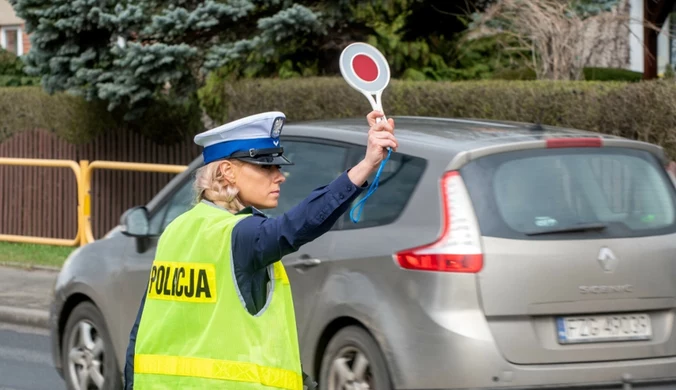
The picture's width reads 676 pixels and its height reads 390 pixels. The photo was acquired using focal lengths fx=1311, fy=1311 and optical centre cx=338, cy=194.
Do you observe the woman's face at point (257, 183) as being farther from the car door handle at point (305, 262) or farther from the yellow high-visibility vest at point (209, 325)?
the car door handle at point (305, 262)

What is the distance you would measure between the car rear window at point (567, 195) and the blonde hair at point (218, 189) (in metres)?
2.31

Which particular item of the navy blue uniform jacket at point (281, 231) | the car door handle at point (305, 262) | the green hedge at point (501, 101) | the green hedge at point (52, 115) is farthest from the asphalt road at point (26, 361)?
the navy blue uniform jacket at point (281, 231)

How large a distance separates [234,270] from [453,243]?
2.39m

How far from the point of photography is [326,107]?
41.1ft

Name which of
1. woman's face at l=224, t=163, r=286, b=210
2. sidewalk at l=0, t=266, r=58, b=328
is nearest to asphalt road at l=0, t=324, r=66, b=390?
sidewalk at l=0, t=266, r=58, b=328

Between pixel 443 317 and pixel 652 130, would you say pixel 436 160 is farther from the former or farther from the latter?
pixel 652 130

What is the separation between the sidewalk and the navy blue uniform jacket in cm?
784

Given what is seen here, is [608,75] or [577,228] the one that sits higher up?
[608,75]

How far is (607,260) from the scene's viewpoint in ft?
18.5

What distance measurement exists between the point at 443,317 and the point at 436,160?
75cm

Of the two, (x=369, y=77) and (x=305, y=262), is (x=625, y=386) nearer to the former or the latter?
(x=305, y=262)

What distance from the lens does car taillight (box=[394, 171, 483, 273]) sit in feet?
18.0

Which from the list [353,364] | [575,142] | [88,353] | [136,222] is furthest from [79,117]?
[575,142]

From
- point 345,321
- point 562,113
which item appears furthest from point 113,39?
point 345,321
